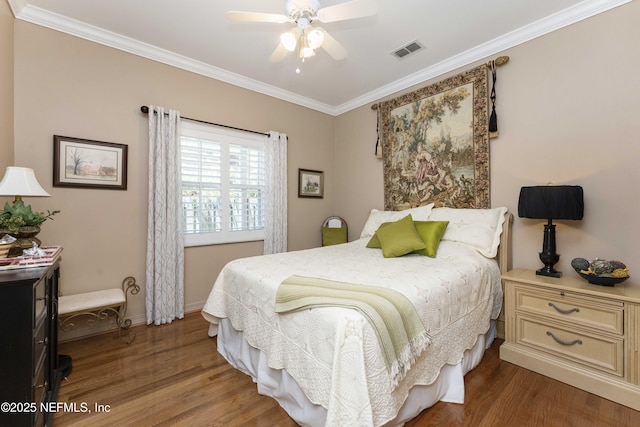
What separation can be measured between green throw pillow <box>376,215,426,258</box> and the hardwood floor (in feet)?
3.36

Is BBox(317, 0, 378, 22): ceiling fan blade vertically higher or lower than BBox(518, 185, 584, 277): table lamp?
higher

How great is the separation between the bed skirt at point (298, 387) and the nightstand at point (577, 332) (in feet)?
1.05

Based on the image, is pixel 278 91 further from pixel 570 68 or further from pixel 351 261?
pixel 570 68

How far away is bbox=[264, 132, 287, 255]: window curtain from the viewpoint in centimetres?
374

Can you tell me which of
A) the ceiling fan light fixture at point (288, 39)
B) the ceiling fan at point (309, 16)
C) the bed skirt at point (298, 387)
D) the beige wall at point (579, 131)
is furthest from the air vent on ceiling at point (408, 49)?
the bed skirt at point (298, 387)

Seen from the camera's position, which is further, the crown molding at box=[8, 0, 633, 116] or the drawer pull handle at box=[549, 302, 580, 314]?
the crown molding at box=[8, 0, 633, 116]

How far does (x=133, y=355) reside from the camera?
2.25 m

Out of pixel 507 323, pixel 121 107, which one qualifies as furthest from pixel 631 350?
pixel 121 107

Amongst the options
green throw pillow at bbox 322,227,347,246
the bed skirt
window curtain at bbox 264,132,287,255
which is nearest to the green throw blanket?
the bed skirt

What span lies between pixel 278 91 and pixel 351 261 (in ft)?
8.97

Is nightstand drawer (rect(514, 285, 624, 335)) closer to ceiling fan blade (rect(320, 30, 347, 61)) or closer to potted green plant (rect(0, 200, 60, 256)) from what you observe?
ceiling fan blade (rect(320, 30, 347, 61))

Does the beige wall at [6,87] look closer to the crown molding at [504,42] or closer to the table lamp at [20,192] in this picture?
the table lamp at [20,192]

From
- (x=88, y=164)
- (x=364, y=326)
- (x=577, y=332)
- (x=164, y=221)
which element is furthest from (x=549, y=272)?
(x=88, y=164)

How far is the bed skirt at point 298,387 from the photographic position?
1489 mm
